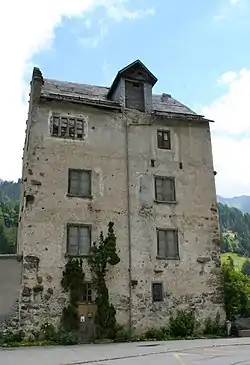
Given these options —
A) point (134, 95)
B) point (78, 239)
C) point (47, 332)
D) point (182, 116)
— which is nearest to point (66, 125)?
point (134, 95)

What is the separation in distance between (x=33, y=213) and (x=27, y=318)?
527 centimetres

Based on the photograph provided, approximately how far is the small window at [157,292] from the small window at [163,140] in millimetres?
8481

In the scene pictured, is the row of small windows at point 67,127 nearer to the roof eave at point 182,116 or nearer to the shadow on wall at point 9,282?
the roof eave at point 182,116

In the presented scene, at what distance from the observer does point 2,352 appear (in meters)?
16.5

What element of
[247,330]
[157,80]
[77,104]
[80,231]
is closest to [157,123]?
[157,80]

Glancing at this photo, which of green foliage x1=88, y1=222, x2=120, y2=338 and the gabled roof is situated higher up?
the gabled roof

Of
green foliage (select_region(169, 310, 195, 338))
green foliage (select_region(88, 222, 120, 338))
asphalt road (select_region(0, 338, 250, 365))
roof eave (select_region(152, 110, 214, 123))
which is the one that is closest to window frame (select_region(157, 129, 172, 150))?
roof eave (select_region(152, 110, 214, 123))

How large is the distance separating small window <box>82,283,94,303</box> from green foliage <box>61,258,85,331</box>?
22 cm

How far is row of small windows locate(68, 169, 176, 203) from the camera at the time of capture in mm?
23594

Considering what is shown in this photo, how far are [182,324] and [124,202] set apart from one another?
7.36 meters

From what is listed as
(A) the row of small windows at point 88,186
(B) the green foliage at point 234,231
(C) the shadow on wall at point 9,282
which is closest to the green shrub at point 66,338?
(C) the shadow on wall at point 9,282

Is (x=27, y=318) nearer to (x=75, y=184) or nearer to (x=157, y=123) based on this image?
(x=75, y=184)

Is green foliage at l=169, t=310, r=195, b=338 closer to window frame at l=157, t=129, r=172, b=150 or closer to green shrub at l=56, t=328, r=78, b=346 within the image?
green shrub at l=56, t=328, r=78, b=346

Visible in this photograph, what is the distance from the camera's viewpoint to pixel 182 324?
73.9ft
